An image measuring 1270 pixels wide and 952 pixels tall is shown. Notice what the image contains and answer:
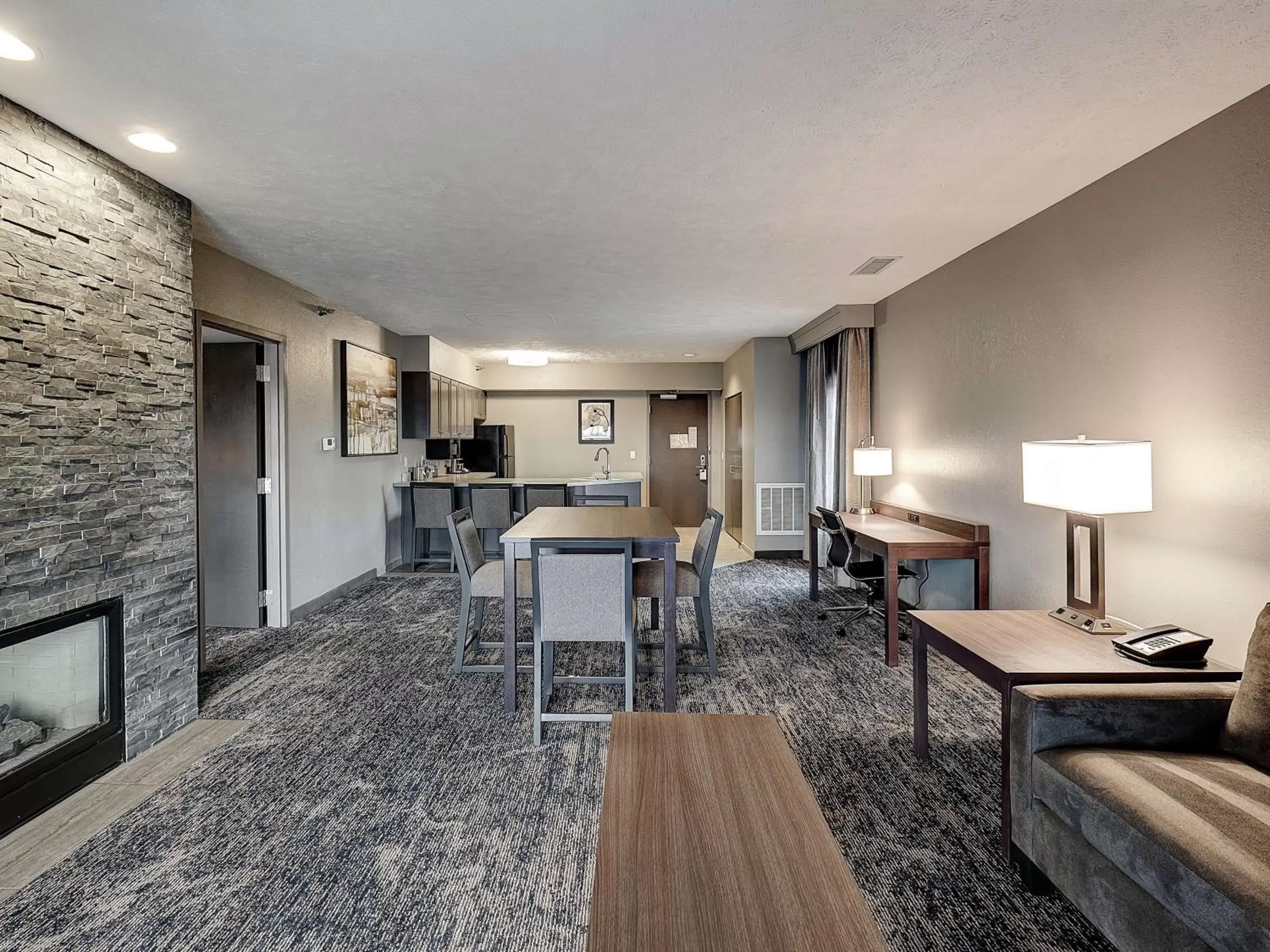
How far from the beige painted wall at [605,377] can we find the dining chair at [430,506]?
270cm

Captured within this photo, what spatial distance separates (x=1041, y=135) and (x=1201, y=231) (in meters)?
0.65

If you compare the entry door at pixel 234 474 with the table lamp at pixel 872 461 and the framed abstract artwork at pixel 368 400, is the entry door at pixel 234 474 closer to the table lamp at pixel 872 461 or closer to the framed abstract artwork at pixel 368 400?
the framed abstract artwork at pixel 368 400

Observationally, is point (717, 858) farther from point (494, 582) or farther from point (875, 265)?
point (875, 265)

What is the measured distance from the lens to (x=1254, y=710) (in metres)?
1.63

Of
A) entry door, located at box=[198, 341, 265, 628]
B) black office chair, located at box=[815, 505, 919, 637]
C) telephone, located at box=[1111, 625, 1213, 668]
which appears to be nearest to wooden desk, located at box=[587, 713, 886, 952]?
telephone, located at box=[1111, 625, 1213, 668]

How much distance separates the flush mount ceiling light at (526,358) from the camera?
7125mm

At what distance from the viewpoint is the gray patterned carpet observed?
1.70 meters

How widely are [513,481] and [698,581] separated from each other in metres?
3.59

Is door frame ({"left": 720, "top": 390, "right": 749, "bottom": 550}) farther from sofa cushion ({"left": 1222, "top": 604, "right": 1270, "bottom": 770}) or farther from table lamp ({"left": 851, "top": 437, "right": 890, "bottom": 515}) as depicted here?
sofa cushion ({"left": 1222, "top": 604, "right": 1270, "bottom": 770})

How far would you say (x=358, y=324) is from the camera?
5.67m

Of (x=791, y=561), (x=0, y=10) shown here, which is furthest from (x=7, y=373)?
(x=791, y=561)

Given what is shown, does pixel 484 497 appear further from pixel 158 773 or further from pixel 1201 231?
pixel 1201 231

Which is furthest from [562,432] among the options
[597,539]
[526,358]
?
[597,539]

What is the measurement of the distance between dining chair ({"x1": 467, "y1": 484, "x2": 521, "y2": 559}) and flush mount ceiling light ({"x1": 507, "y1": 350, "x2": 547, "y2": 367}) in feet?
5.30
